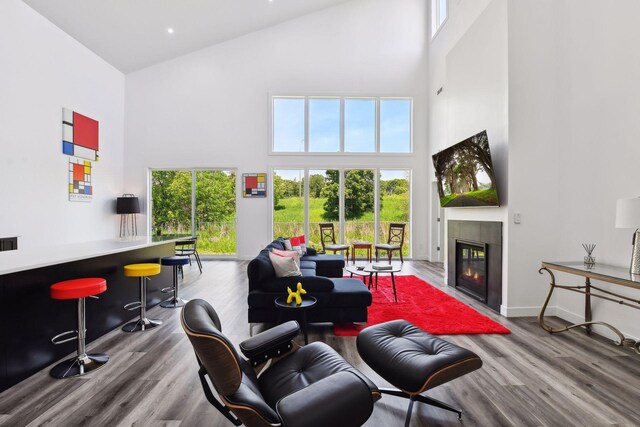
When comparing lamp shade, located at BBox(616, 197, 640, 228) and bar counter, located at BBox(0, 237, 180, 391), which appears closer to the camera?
bar counter, located at BBox(0, 237, 180, 391)

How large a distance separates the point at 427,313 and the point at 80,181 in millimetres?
6720

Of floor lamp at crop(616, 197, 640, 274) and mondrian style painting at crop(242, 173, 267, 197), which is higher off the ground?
mondrian style painting at crop(242, 173, 267, 197)

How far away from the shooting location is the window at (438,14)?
6.96 metres

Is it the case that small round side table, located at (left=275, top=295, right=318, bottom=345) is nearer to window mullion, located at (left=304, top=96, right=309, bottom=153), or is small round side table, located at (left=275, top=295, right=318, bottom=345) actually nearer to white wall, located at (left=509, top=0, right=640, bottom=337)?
white wall, located at (left=509, top=0, right=640, bottom=337)

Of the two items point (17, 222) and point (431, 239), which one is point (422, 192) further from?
point (17, 222)

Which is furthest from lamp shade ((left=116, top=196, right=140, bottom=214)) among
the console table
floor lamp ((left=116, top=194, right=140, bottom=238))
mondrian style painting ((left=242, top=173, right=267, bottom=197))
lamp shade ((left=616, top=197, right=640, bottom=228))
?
lamp shade ((left=616, top=197, right=640, bottom=228))

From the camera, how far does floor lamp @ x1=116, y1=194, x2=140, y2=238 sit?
23.1 feet

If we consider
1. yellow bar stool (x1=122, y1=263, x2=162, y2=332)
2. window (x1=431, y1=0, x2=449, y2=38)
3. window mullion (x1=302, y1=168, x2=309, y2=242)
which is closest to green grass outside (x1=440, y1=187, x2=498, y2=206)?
yellow bar stool (x1=122, y1=263, x2=162, y2=332)

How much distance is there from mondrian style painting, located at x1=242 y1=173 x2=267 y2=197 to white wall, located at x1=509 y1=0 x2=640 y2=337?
5.44 meters

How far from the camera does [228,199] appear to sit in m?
7.86

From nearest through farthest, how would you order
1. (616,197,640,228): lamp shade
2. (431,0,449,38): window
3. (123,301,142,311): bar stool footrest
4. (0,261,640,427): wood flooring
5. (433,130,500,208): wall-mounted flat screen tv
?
(0,261,640,427): wood flooring → (616,197,640,228): lamp shade → (123,301,142,311): bar stool footrest → (433,130,500,208): wall-mounted flat screen tv → (431,0,449,38): window

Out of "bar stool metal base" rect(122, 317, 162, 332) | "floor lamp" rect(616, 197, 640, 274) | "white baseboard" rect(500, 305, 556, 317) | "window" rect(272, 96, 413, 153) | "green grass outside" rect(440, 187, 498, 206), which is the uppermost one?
"window" rect(272, 96, 413, 153)

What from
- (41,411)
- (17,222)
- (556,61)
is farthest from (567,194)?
(17,222)

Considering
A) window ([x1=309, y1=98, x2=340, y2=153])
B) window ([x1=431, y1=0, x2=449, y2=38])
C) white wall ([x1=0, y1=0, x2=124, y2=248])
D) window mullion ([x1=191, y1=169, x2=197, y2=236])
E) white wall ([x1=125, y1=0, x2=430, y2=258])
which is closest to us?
white wall ([x1=0, y1=0, x2=124, y2=248])
